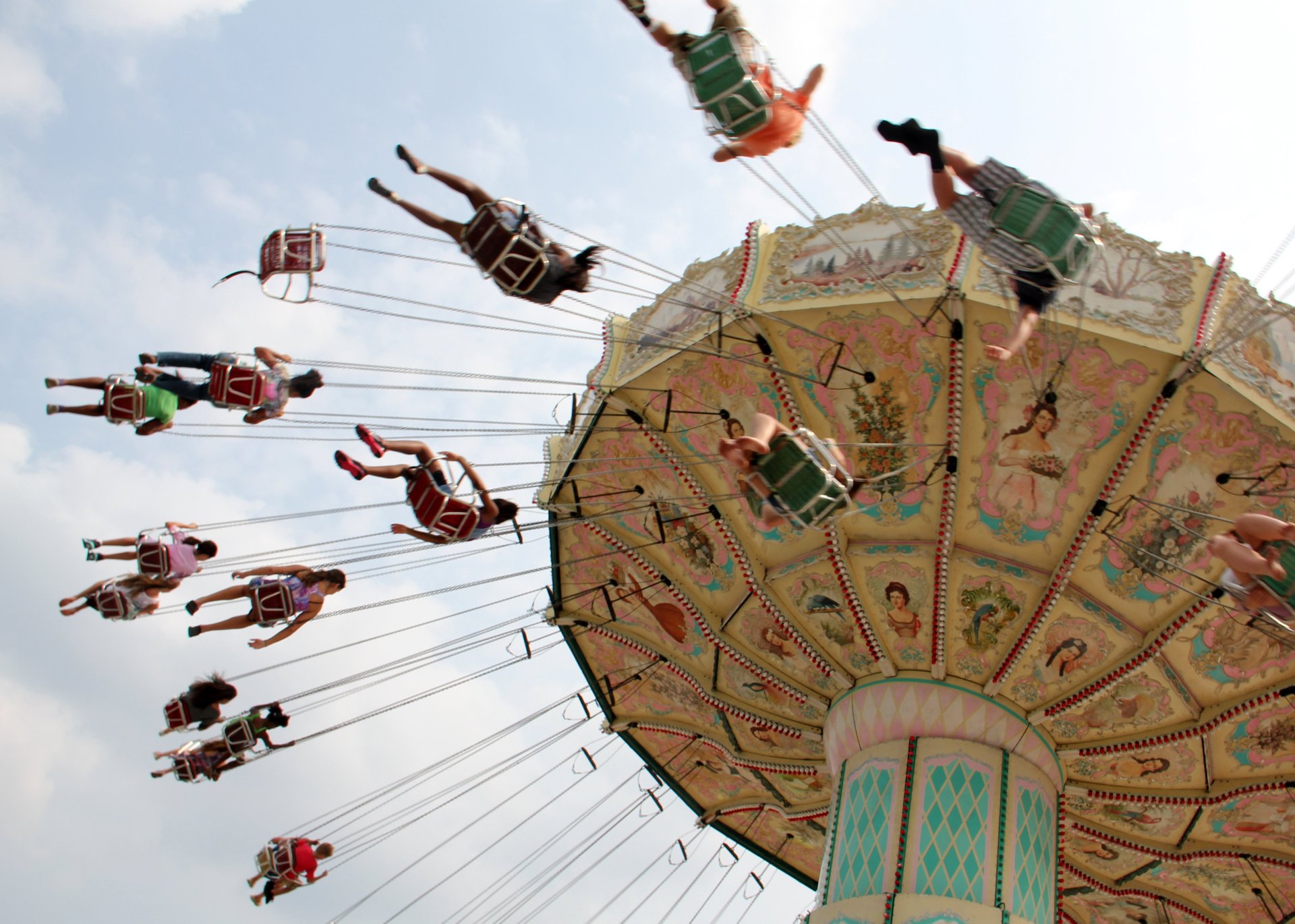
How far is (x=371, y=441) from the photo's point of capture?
9.07m

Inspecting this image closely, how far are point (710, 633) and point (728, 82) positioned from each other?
20.4ft

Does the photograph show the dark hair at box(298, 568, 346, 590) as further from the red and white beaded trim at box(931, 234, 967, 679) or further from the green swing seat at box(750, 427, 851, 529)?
the red and white beaded trim at box(931, 234, 967, 679)

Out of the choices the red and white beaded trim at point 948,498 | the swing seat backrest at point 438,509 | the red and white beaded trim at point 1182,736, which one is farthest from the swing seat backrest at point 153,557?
the red and white beaded trim at point 1182,736

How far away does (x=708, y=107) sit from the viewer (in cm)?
829

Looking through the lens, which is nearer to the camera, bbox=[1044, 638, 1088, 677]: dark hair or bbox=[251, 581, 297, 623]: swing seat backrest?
bbox=[251, 581, 297, 623]: swing seat backrest

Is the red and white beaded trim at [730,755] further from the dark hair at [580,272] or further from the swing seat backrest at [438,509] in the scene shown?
the dark hair at [580,272]

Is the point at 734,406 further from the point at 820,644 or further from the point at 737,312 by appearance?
the point at 820,644

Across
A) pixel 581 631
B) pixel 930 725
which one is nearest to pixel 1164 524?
pixel 930 725

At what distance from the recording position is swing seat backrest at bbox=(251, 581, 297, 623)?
9.95 m

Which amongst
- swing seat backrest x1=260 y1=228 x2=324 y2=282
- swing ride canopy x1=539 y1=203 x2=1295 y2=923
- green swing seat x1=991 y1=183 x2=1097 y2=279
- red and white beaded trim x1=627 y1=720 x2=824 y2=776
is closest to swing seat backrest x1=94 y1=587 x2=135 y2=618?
swing seat backrest x1=260 y1=228 x2=324 y2=282

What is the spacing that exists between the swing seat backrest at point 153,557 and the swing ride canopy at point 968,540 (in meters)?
3.48

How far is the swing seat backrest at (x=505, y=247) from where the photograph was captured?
8.68m

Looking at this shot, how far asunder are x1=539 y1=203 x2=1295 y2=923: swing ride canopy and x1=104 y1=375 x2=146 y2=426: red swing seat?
12.1 ft

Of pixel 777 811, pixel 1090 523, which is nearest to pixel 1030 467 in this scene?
pixel 1090 523
